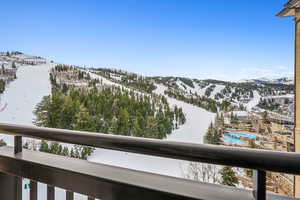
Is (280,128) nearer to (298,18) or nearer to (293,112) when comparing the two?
(293,112)

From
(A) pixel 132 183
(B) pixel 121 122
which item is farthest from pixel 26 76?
(A) pixel 132 183

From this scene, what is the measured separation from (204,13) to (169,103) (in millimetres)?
924

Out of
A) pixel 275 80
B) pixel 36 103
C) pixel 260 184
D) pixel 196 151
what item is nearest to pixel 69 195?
pixel 196 151

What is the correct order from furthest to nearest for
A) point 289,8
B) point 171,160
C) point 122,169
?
point 289,8 < point 171,160 < point 122,169

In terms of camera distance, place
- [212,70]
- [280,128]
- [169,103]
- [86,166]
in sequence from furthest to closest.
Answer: [212,70], [169,103], [280,128], [86,166]

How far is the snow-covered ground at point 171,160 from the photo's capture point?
160 centimetres

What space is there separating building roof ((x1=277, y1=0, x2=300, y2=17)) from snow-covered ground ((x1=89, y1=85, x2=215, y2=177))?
3.28 ft

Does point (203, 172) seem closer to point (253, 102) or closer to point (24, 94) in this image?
point (253, 102)

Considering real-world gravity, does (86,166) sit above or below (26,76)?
below

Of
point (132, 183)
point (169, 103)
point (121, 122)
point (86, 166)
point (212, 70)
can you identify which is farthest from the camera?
point (212, 70)

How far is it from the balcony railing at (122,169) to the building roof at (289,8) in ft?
5.93

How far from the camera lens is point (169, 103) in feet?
7.54

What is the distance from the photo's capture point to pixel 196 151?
66 centimetres

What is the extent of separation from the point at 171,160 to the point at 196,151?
44.3 inches
